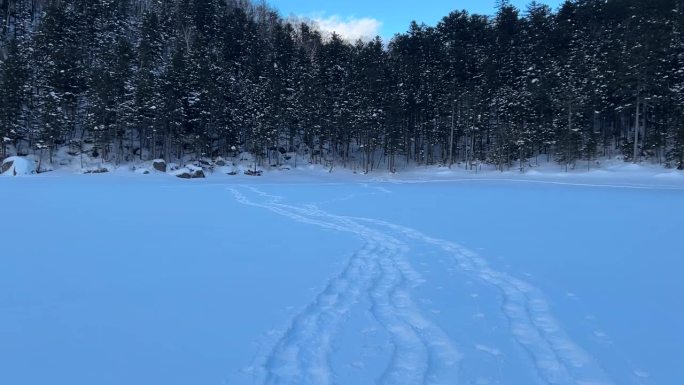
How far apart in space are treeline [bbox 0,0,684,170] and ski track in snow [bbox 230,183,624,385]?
3702 centimetres

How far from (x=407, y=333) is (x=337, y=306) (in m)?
1.08

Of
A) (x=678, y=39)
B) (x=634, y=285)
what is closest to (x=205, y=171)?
(x=634, y=285)

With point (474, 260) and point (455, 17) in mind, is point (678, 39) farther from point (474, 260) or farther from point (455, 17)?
point (474, 260)

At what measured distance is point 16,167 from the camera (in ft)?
134

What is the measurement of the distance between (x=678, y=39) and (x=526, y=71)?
51.9 feet

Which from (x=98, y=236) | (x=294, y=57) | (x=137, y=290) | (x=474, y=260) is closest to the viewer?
(x=137, y=290)

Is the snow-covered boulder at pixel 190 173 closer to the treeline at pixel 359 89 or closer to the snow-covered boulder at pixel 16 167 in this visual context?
the treeline at pixel 359 89

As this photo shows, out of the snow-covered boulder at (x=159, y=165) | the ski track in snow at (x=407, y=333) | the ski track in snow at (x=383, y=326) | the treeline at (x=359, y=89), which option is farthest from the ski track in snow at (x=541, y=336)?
the snow-covered boulder at (x=159, y=165)

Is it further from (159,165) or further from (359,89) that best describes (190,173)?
(359,89)

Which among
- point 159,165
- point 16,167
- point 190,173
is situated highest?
point 159,165

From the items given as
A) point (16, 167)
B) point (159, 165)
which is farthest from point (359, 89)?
point (16, 167)

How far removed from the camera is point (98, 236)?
362 inches

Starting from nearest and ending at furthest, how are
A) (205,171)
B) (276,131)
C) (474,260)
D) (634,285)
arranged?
(634,285), (474,260), (205,171), (276,131)

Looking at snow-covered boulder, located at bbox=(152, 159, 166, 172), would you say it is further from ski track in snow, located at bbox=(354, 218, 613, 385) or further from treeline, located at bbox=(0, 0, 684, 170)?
ski track in snow, located at bbox=(354, 218, 613, 385)
